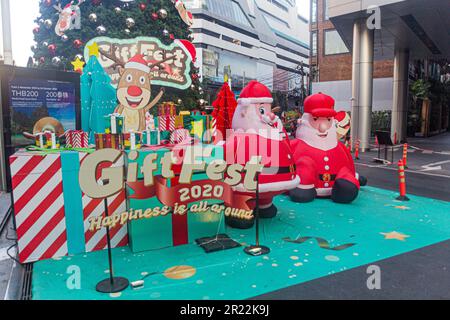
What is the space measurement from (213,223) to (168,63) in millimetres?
8867

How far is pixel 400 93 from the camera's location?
72.8 ft

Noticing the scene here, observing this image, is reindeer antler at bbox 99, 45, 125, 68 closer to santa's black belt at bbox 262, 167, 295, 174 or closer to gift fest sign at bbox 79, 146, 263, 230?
gift fest sign at bbox 79, 146, 263, 230

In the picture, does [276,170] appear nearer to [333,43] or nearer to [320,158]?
[320,158]

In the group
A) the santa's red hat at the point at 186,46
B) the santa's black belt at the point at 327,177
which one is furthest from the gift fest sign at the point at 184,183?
the santa's red hat at the point at 186,46

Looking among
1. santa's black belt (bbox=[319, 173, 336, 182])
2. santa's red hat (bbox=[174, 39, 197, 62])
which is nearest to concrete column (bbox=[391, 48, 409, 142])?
santa's red hat (bbox=[174, 39, 197, 62])

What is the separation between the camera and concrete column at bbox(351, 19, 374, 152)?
1623cm

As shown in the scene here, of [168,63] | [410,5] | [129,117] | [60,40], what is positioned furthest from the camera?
[410,5]

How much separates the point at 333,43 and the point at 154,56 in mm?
24912

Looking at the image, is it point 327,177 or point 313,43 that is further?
point 313,43

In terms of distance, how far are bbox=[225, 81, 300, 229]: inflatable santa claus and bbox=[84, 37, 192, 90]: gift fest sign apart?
5.46 m

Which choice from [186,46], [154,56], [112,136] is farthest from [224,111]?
[186,46]

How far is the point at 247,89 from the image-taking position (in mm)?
6336
